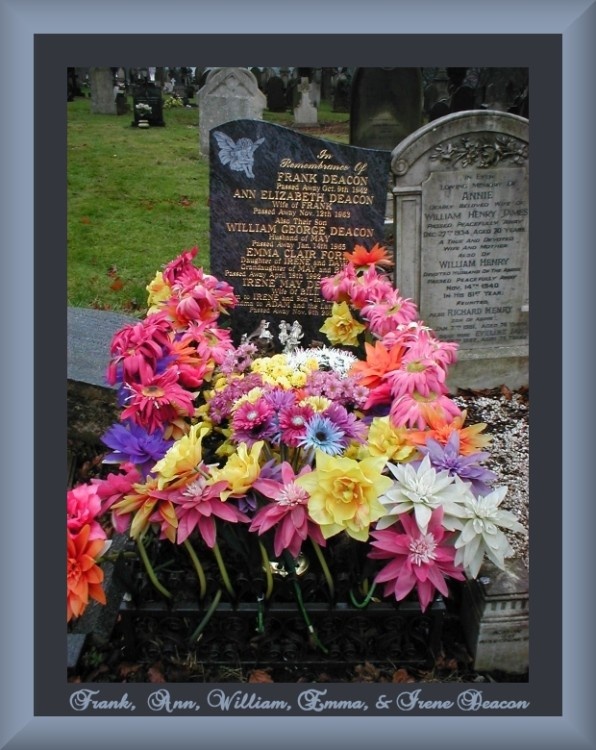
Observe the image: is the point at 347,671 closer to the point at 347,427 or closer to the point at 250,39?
the point at 347,427

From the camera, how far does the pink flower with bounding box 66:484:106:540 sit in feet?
8.64

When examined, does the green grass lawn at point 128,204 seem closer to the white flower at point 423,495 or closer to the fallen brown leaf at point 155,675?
the fallen brown leaf at point 155,675

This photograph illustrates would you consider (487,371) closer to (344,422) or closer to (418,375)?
(418,375)

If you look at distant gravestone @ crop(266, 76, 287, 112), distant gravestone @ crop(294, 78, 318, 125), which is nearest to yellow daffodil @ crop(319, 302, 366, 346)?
distant gravestone @ crop(294, 78, 318, 125)

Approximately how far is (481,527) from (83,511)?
1326mm

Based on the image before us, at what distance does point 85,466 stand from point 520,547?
94.7 inches

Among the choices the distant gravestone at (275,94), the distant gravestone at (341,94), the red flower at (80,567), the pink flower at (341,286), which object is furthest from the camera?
the distant gravestone at (341,94)

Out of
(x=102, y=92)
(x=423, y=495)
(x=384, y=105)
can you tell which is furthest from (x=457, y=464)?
(x=102, y=92)

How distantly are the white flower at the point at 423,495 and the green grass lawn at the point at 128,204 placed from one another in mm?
5035

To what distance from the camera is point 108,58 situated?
2627mm

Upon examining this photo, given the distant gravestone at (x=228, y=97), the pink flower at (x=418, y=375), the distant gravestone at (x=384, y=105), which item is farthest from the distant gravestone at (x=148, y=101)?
the pink flower at (x=418, y=375)

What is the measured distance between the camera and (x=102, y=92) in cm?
1509

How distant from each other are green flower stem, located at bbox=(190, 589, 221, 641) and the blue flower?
65cm

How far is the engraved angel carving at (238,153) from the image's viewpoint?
5.40 meters
